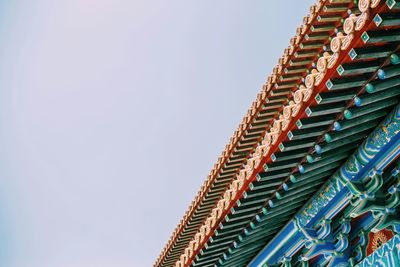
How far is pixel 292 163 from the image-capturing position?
14.0 feet

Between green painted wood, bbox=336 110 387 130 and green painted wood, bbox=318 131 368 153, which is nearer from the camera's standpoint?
green painted wood, bbox=336 110 387 130

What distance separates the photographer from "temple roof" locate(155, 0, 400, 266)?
3072 mm

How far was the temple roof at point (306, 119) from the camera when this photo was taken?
3.07 m

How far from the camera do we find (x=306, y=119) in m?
3.68

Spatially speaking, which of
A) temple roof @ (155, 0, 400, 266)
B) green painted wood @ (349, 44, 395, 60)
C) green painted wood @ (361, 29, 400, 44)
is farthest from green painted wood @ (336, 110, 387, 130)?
green painted wood @ (361, 29, 400, 44)

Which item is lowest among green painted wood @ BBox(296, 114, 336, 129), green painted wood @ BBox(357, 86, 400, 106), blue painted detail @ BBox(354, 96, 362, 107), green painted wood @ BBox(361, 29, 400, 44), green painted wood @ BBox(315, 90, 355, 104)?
green painted wood @ BBox(296, 114, 336, 129)

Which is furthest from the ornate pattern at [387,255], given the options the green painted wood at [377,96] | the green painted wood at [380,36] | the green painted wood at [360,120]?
the green painted wood at [380,36]

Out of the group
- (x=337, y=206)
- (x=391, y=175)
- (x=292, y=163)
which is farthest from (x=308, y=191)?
(x=391, y=175)

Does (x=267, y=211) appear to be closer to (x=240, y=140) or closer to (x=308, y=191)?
(x=308, y=191)

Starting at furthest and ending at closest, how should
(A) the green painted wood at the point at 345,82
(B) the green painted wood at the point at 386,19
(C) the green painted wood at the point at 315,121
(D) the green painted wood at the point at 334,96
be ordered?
(C) the green painted wood at the point at 315,121, (D) the green painted wood at the point at 334,96, (A) the green painted wood at the point at 345,82, (B) the green painted wood at the point at 386,19

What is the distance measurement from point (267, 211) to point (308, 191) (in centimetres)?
56

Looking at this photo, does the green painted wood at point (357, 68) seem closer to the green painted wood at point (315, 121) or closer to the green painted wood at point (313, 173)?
the green painted wood at point (315, 121)

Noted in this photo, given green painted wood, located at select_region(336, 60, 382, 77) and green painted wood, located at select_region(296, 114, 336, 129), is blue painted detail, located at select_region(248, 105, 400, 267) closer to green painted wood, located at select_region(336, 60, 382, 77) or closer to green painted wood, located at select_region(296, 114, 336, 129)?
green painted wood, located at select_region(296, 114, 336, 129)

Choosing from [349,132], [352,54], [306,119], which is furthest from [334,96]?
[349,132]
